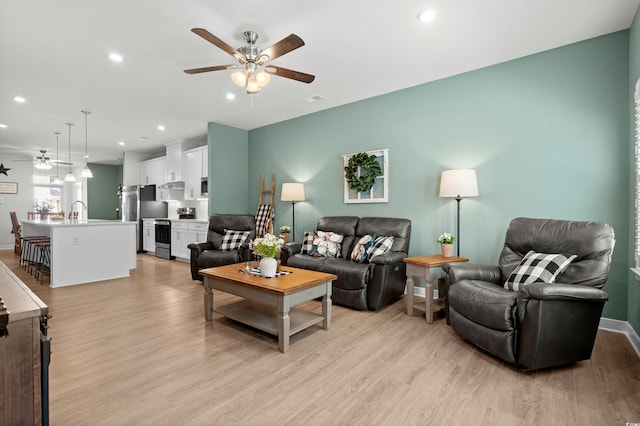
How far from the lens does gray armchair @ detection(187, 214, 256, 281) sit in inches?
180

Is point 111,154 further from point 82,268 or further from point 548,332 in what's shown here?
point 548,332

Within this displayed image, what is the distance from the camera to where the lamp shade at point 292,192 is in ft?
16.7

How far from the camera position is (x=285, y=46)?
2430mm

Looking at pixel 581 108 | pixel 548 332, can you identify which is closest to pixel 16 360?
pixel 548 332

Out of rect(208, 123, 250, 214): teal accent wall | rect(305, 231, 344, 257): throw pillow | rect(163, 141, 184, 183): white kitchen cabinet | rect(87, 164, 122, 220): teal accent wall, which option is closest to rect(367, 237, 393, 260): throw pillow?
rect(305, 231, 344, 257): throw pillow

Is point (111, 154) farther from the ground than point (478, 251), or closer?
farther from the ground

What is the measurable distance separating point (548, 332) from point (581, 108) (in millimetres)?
2232

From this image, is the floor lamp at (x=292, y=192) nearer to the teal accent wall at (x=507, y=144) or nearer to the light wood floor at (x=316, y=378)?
the teal accent wall at (x=507, y=144)

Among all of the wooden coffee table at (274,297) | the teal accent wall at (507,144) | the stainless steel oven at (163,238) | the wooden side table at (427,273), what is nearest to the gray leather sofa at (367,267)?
the wooden side table at (427,273)

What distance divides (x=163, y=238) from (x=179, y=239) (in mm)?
699

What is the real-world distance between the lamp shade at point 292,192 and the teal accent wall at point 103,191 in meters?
8.10

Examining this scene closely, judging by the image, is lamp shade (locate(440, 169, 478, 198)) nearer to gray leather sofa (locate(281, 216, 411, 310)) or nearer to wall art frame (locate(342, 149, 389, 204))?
gray leather sofa (locate(281, 216, 411, 310))

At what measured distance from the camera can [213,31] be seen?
2.84 metres

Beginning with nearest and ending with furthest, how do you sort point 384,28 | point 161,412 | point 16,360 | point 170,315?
1. point 16,360
2. point 161,412
3. point 384,28
4. point 170,315
